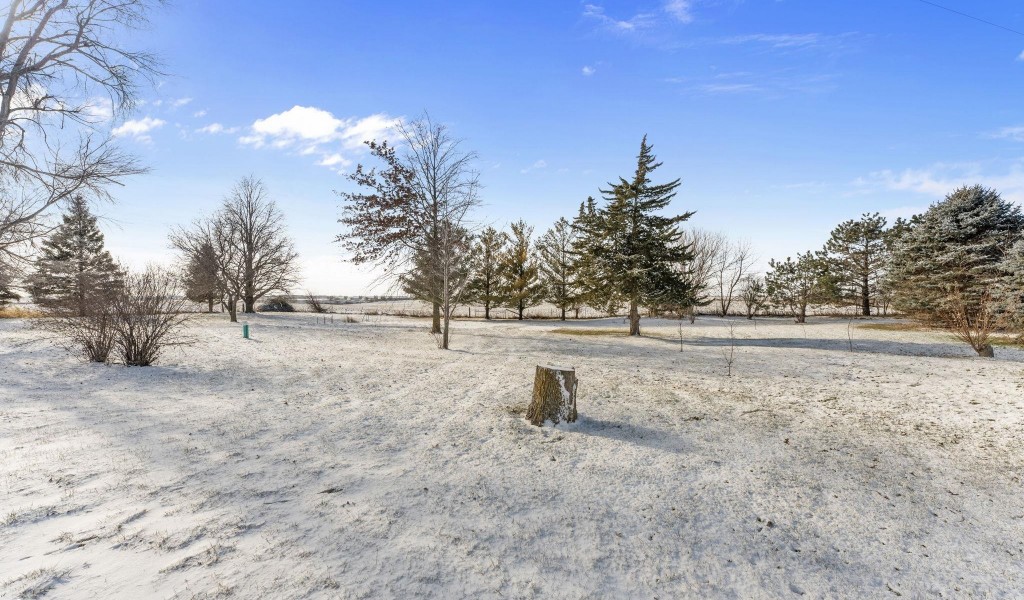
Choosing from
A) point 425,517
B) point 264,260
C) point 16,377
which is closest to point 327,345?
point 16,377

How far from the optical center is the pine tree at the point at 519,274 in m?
31.0

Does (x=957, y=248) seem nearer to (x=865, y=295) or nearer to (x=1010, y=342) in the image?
(x=1010, y=342)

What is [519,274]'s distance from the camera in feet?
103

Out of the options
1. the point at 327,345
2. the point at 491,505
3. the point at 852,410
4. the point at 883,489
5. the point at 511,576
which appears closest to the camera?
the point at 511,576

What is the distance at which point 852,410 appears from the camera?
6.91 metres

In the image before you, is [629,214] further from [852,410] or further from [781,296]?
[781,296]

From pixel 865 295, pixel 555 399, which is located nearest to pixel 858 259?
pixel 865 295

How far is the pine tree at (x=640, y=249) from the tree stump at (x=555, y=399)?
43.9 ft

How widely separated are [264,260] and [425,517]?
3090cm

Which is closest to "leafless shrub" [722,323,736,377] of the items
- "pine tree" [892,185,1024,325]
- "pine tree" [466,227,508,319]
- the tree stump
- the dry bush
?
the tree stump

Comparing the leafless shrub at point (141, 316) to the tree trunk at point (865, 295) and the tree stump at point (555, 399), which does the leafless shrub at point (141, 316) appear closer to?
the tree stump at point (555, 399)

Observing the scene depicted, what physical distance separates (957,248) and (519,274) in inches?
962

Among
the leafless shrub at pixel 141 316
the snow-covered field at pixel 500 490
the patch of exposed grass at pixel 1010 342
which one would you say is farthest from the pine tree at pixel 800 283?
the leafless shrub at pixel 141 316

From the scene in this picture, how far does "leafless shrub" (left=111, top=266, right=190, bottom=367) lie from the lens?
931 cm
